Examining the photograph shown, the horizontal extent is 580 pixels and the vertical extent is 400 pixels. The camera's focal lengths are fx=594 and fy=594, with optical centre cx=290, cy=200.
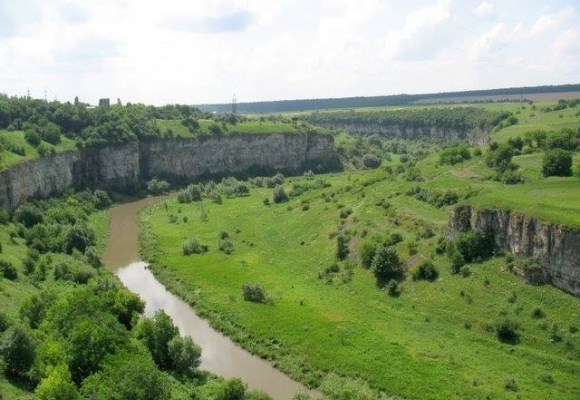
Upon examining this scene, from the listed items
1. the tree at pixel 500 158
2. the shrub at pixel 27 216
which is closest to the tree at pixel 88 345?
the shrub at pixel 27 216

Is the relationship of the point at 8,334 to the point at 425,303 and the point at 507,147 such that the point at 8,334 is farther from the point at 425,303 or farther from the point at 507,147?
the point at 507,147

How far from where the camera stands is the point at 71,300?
125 ft

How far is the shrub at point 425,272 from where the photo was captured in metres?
47.9

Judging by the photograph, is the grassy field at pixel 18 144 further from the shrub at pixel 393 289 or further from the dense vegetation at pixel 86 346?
the shrub at pixel 393 289

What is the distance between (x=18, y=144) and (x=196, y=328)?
5138cm

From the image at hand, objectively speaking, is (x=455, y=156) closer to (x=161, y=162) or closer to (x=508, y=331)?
(x=508, y=331)

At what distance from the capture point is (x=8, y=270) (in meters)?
48.7

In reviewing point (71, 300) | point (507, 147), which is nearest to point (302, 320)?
point (71, 300)

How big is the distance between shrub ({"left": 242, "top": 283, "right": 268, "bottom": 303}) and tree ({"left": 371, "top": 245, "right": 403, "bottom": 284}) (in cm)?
964

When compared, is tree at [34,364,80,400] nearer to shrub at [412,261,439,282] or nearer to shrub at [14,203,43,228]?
shrub at [412,261,439,282]

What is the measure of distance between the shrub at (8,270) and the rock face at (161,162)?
→ 921 inches

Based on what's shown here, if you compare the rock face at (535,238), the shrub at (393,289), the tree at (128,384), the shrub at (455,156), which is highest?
the shrub at (455,156)

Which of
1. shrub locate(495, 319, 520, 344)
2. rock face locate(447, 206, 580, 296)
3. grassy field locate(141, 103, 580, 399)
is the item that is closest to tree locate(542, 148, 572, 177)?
grassy field locate(141, 103, 580, 399)

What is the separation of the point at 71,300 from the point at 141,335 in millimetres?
5005
